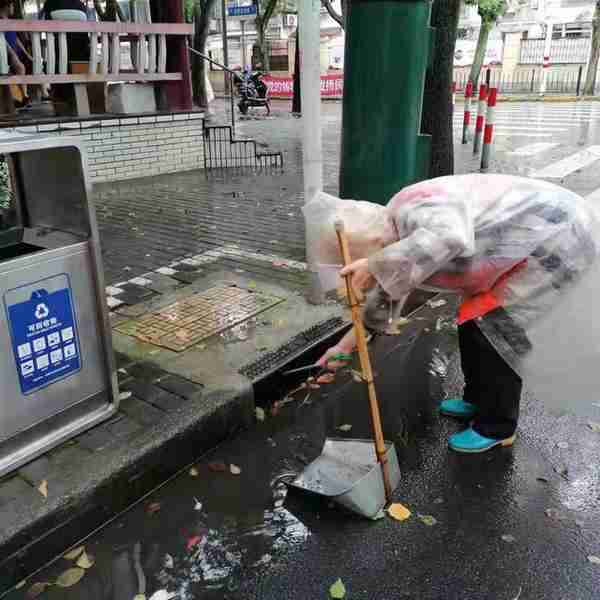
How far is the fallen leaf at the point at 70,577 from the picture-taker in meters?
2.20

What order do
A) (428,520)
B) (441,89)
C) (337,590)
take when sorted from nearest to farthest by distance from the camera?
(337,590) < (428,520) < (441,89)

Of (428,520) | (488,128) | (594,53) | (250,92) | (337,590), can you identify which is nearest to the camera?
(337,590)

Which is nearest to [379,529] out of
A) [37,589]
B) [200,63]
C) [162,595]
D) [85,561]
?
[162,595]

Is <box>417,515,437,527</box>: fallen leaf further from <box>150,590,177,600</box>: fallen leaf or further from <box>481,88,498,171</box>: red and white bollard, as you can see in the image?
<box>481,88,498,171</box>: red and white bollard

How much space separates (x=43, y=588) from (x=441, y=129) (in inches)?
246

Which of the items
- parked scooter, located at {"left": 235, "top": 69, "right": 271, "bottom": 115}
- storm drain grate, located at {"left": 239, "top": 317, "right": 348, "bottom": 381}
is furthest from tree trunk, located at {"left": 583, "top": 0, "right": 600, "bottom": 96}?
storm drain grate, located at {"left": 239, "top": 317, "right": 348, "bottom": 381}

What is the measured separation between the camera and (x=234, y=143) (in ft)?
32.6

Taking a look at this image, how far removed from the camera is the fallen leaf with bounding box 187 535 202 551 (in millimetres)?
2352

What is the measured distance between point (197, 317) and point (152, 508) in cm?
163

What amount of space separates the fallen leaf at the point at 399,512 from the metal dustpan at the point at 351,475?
0.13ft

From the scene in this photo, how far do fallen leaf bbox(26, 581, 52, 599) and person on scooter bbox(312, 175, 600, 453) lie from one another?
1.45 metres

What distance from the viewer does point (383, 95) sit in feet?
11.9

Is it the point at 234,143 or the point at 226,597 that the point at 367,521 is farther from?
the point at 234,143

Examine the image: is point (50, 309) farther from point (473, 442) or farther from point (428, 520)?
point (473, 442)
